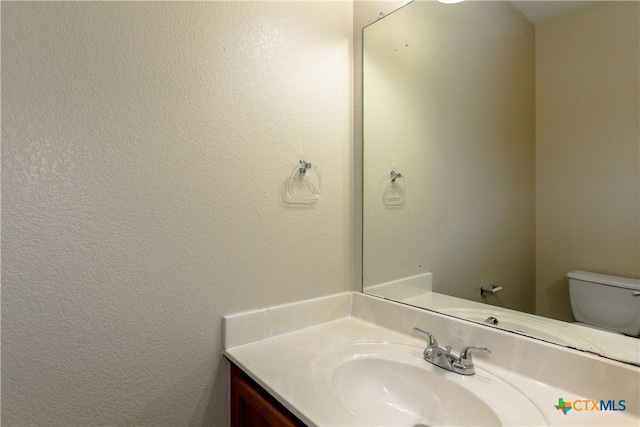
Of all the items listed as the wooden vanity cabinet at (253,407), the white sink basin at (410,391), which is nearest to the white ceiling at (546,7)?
the white sink basin at (410,391)

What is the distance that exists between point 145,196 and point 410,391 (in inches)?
36.0

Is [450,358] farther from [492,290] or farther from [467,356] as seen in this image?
[492,290]

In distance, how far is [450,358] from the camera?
0.88 m

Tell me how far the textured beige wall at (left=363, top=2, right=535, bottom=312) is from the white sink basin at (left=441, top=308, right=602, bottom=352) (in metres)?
0.06

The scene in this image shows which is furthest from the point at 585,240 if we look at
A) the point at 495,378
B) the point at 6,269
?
the point at 6,269

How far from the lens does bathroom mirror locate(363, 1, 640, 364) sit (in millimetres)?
839

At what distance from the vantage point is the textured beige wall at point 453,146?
41.7 inches

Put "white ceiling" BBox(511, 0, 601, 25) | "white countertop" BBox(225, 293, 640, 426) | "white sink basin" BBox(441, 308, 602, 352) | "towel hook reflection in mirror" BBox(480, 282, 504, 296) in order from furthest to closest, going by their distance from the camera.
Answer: "towel hook reflection in mirror" BBox(480, 282, 504, 296) < "white ceiling" BBox(511, 0, 601, 25) < "white sink basin" BBox(441, 308, 602, 352) < "white countertop" BBox(225, 293, 640, 426)

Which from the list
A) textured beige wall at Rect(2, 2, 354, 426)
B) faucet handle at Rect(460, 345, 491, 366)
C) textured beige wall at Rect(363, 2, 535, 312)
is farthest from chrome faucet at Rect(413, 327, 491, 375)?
textured beige wall at Rect(2, 2, 354, 426)

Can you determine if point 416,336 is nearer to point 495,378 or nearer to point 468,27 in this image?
point 495,378

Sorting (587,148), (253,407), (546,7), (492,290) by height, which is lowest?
(253,407)

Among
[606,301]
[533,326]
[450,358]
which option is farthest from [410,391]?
[606,301]

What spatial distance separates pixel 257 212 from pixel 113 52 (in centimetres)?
57

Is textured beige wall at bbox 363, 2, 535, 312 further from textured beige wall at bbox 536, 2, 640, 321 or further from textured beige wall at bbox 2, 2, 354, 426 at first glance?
textured beige wall at bbox 2, 2, 354, 426
